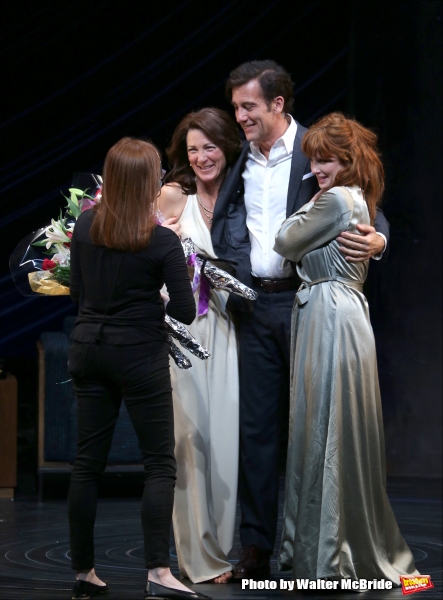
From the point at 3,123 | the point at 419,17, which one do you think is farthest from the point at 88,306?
the point at 419,17

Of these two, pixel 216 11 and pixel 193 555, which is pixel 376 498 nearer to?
pixel 193 555

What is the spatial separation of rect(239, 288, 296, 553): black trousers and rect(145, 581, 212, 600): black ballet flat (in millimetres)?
507

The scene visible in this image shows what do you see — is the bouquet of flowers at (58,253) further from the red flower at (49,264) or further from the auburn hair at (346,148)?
the auburn hair at (346,148)

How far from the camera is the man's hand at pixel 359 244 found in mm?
3230

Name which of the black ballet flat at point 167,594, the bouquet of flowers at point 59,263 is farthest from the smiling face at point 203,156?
the black ballet flat at point 167,594

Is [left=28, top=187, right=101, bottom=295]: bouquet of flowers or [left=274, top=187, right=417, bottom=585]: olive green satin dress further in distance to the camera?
[left=28, top=187, right=101, bottom=295]: bouquet of flowers

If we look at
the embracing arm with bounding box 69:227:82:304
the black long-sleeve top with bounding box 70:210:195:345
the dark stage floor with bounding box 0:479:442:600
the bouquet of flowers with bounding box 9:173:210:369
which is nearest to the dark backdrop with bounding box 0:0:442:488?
the dark stage floor with bounding box 0:479:442:600

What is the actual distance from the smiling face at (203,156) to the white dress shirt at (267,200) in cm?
12

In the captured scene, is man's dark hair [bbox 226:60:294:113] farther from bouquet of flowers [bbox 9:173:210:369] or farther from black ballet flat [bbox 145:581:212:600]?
black ballet flat [bbox 145:581:212:600]

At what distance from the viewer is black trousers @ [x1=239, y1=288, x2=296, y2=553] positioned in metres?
3.40

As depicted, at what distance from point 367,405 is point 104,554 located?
3.87 ft

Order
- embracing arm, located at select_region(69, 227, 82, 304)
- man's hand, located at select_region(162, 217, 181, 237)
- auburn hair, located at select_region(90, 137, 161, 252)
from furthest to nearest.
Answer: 1. man's hand, located at select_region(162, 217, 181, 237)
2. embracing arm, located at select_region(69, 227, 82, 304)
3. auburn hair, located at select_region(90, 137, 161, 252)

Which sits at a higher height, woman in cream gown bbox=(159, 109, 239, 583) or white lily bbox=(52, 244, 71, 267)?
white lily bbox=(52, 244, 71, 267)

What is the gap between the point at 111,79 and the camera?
590cm
